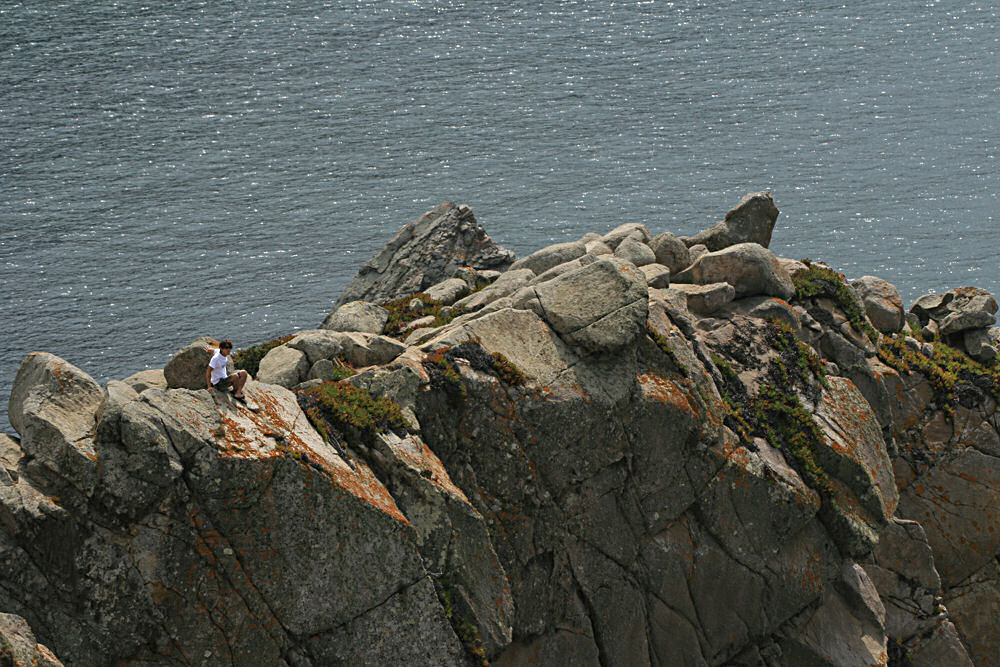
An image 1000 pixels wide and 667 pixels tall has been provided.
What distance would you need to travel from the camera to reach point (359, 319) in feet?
120

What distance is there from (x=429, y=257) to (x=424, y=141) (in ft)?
161

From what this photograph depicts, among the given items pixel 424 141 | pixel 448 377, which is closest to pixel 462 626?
pixel 448 377

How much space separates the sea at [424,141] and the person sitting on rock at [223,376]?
112 feet

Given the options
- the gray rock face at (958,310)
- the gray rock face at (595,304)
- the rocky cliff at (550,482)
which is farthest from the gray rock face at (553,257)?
the gray rock face at (958,310)

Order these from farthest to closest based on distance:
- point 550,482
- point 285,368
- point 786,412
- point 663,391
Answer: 1. point 786,412
2. point 663,391
3. point 285,368
4. point 550,482

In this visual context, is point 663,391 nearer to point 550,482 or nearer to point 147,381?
point 550,482

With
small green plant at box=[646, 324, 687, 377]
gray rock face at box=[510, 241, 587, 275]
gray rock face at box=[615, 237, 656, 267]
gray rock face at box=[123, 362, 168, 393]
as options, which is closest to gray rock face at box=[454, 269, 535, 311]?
gray rock face at box=[510, 241, 587, 275]

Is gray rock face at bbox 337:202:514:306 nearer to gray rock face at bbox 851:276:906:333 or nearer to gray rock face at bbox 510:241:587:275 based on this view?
gray rock face at bbox 510:241:587:275

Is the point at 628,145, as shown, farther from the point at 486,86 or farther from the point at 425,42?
the point at 425,42

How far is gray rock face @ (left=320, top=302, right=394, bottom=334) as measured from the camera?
119ft

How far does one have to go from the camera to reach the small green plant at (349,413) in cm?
2605

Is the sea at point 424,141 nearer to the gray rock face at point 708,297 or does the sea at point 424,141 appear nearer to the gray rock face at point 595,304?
the gray rock face at point 708,297

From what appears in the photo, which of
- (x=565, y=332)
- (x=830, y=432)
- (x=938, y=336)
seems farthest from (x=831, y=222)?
(x=565, y=332)

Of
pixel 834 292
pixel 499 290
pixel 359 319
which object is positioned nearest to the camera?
pixel 359 319
